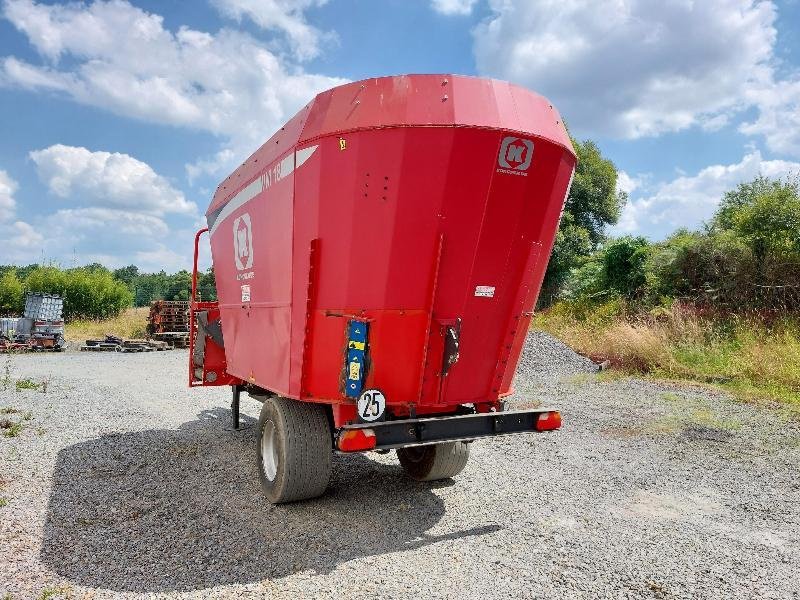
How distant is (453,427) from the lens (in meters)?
4.34

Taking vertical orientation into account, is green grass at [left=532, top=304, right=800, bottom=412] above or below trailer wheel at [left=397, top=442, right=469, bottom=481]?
above

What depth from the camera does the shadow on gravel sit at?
3.75 metres

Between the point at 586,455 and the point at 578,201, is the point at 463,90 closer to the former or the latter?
the point at 586,455

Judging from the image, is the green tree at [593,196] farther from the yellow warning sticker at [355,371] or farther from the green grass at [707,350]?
the yellow warning sticker at [355,371]

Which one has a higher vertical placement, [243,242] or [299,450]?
[243,242]

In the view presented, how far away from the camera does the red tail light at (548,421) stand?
4.65 meters

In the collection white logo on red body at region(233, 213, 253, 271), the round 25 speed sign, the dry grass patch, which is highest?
white logo on red body at region(233, 213, 253, 271)

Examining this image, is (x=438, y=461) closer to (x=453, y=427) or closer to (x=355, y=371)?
(x=453, y=427)

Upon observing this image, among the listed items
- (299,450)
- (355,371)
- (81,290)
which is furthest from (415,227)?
(81,290)

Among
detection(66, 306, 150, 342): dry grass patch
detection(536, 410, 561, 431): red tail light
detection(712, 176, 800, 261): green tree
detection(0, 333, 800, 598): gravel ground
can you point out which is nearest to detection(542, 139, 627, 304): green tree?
detection(712, 176, 800, 261): green tree

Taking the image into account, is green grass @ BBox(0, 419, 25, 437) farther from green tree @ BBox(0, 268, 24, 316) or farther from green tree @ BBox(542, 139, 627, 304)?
green tree @ BBox(0, 268, 24, 316)

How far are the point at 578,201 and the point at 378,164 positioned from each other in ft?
106

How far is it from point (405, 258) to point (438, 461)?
7.45 ft

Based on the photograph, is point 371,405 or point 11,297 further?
point 11,297
